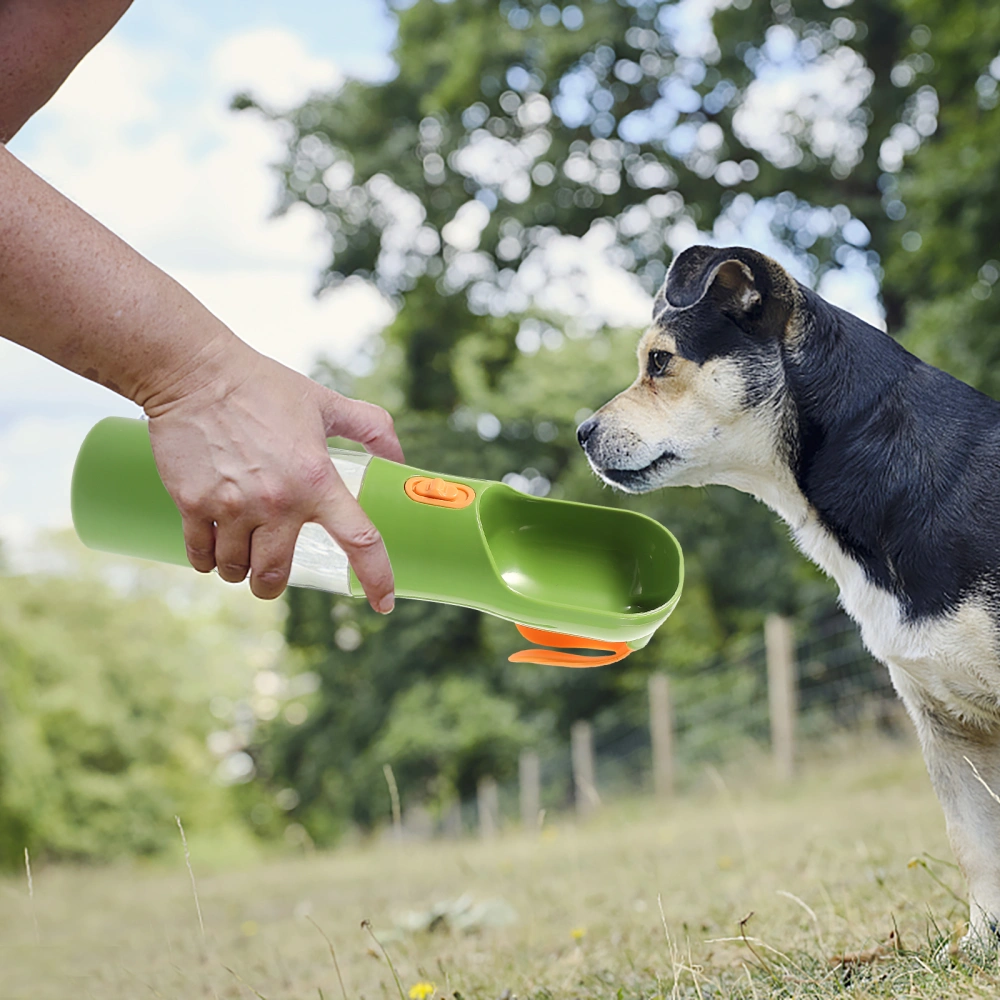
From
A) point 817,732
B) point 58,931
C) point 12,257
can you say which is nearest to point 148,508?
point 12,257

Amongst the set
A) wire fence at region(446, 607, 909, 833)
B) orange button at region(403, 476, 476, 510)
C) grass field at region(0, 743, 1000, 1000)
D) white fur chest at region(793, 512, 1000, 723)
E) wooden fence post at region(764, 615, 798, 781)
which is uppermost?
orange button at region(403, 476, 476, 510)

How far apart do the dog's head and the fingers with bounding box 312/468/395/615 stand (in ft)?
5.48

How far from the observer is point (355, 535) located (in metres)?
1.61

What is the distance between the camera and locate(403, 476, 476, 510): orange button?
192 cm

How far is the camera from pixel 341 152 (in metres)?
17.1

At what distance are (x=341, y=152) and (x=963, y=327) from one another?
1116 centimetres

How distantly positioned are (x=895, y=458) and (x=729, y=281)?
776mm

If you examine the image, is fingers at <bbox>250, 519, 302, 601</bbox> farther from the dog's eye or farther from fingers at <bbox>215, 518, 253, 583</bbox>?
the dog's eye


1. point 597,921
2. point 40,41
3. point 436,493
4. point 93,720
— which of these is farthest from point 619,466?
point 93,720

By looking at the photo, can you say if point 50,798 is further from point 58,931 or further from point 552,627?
point 552,627

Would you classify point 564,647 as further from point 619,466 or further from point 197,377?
point 619,466

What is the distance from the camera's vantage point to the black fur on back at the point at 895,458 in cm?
248

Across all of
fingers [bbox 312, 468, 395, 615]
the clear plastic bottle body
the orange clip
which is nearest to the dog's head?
the orange clip

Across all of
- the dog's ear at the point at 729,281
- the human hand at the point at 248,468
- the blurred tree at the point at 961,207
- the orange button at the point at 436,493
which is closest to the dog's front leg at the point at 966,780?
the dog's ear at the point at 729,281
